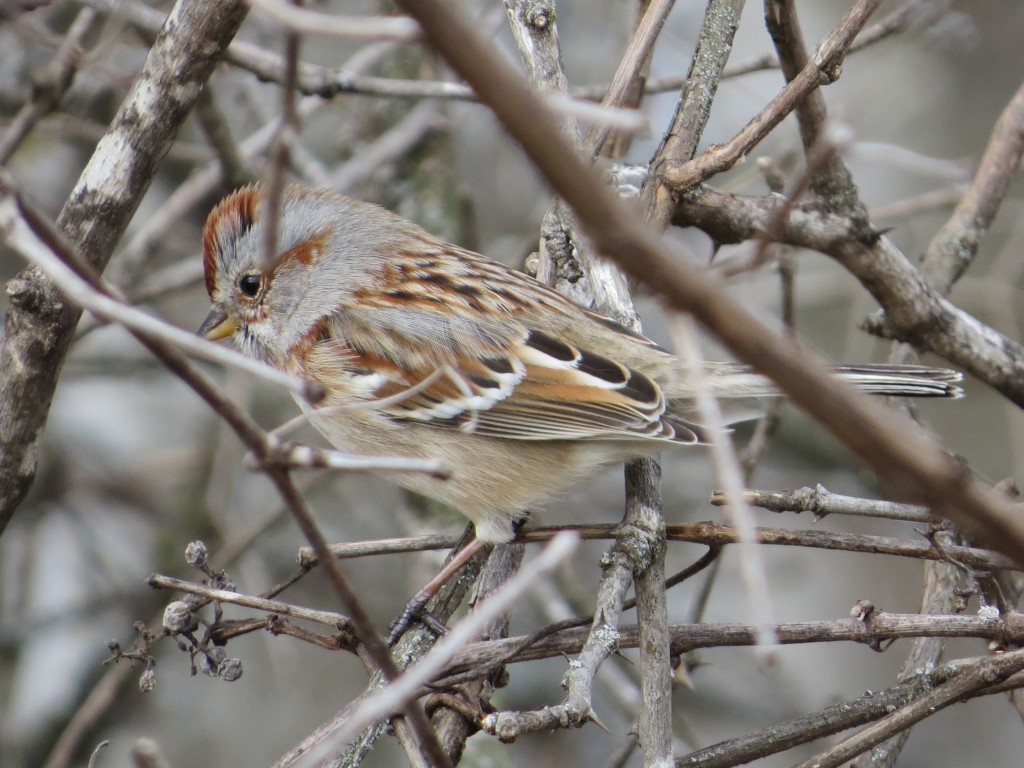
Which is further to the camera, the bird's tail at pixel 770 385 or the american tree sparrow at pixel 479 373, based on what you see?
the american tree sparrow at pixel 479 373

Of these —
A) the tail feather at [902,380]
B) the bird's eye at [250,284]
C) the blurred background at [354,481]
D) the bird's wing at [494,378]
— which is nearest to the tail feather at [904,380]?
the tail feather at [902,380]

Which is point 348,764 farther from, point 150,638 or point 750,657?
point 750,657

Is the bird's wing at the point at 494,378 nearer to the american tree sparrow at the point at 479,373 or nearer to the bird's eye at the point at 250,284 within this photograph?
the american tree sparrow at the point at 479,373

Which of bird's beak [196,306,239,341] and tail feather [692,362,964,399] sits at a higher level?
bird's beak [196,306,239,341]

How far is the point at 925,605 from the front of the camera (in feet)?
8.58

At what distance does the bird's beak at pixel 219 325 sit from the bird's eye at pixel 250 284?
11 centimetres

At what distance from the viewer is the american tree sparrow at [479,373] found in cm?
304

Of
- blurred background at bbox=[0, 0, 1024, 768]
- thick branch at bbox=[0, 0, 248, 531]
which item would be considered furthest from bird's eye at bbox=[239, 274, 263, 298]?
thick branch at bbox=[0, 0, 248, 531]

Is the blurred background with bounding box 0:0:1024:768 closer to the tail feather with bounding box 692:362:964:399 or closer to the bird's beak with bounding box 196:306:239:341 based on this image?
the bird's beak with bounding box 196:306:239:341

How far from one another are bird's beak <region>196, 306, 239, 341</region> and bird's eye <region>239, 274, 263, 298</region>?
11cm

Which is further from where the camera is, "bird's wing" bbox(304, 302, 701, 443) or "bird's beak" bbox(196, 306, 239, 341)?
"bird's beak" bbox(196, 306, 239, 341)

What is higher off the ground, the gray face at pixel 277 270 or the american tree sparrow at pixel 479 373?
the gray face at pixel 277 270

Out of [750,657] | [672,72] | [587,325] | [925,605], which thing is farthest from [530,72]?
[750,657]

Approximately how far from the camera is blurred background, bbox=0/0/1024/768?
166 inches
